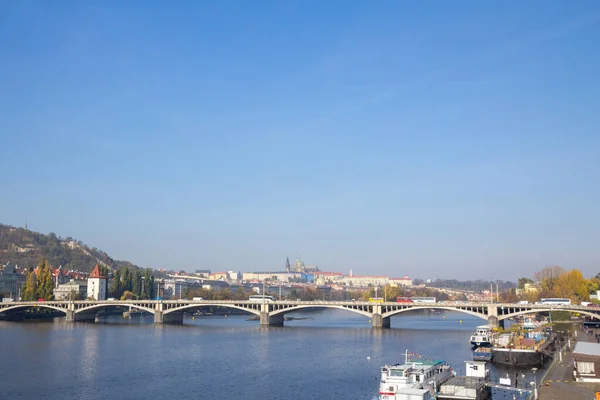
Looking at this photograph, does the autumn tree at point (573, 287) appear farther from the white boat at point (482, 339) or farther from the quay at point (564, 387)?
the quay at point (564, 387)

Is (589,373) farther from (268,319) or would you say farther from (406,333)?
(268,319)

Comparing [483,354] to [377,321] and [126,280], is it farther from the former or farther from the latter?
[126,280]

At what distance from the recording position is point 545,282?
382 ft

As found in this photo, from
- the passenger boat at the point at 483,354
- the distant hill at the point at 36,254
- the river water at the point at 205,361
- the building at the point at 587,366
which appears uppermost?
the distant hill at the point at 36,254

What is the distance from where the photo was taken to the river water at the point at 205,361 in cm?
3722

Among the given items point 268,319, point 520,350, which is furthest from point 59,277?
point 520,350

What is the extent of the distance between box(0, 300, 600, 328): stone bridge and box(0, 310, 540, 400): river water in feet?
16.2

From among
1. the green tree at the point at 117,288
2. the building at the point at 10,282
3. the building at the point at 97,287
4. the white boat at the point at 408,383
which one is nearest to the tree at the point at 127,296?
the green tree at the point at 117,288

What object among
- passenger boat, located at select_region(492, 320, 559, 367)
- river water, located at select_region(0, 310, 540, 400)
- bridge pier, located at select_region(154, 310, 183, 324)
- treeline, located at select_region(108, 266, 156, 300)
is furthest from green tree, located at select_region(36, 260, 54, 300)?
passenger boat, located at select_region(492, 320, 559, 367)

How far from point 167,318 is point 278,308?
55.2ft

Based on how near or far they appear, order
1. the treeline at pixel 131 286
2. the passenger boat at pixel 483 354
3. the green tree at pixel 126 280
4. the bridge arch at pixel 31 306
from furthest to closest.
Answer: the green tree at pixel 126 280 < the treeline at pixel 131 286 < the bridge arch at pixel 31 306 < the passenger boat at pixel 483 354

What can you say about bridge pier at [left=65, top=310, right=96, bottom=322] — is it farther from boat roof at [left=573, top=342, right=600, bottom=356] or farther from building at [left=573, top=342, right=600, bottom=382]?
building at [left=573, top=342, right=600, bottom=382]

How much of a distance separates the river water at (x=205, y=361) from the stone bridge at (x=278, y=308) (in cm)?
493

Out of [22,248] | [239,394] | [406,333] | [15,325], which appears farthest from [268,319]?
[22,248]
